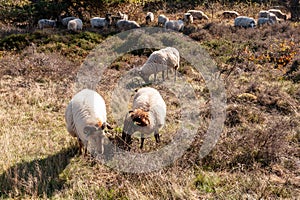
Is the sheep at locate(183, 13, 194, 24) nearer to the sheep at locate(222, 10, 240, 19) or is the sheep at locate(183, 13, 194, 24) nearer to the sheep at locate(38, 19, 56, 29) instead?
the sheep at locate(222, 10, 240, 19)

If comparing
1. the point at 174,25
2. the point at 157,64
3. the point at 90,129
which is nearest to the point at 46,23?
the point at 174,25

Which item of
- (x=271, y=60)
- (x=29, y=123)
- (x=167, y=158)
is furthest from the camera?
(x=271, y=60)

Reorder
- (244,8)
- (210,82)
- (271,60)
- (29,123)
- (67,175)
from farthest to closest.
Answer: (244,8) < (271,60) < (210,82) < (29,123) < (67,175)

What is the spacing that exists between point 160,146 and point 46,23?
15424 millimetres

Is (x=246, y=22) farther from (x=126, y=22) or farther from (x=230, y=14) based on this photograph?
(x=126, y=22)

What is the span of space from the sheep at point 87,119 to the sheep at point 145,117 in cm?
55

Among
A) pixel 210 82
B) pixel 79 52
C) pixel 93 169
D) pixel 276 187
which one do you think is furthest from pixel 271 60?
pixel 93 169

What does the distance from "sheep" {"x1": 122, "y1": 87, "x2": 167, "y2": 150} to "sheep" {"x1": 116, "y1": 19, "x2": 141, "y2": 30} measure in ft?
40.9

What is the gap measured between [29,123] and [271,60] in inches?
430

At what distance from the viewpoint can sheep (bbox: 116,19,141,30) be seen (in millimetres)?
19000

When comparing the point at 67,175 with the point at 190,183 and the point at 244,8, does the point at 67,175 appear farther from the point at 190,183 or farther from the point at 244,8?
the point at 244,8

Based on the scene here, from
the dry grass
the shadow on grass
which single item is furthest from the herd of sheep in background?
the shadow on grass

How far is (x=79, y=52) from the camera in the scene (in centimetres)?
1452

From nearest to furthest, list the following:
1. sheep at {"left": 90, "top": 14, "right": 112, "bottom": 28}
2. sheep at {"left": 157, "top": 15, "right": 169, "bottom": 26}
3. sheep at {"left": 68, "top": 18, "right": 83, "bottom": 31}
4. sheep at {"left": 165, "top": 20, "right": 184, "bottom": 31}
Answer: sheep at {"left": 68, "top": 18, "right": 83, "bottom": 31}
sheep at {"left": 165, "top": 20, "right": 184, "bottom": 31}
sheep at {"left": 90, "top": 14, "right": 112, "bottom": 28}
sheep at {"left": 157, "top": 15, "right": 169, "bottom": 26}
